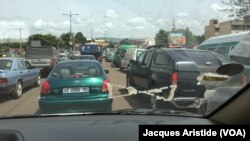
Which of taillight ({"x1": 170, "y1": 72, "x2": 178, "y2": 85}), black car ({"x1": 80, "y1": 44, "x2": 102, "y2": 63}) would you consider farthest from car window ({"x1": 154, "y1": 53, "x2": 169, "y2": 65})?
black car ({"x1": 80, "y1": 44, "x2": 102, "y2": 63})

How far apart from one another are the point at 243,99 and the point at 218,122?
0.26 m

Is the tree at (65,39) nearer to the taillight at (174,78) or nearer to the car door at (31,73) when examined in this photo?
the car door at (31,73)

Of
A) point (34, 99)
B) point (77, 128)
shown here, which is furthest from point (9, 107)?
point (77, 128)

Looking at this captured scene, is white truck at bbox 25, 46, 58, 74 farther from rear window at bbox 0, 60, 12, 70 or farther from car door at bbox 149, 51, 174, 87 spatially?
car door at bbox 149, 51, 174, 87

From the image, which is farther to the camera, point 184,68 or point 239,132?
point 184,68

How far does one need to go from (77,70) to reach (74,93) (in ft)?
3.09

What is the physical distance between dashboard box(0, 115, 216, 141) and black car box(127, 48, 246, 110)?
5.30 metres

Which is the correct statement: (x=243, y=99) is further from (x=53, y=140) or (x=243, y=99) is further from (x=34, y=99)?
(x=34, y=99)

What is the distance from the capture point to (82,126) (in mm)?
3270

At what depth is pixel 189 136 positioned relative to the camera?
303cm

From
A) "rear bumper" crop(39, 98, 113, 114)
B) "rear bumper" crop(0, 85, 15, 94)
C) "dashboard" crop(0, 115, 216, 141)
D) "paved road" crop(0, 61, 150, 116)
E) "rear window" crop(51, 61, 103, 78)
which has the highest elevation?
"dashboard" crop(0, 115, 216, 141)

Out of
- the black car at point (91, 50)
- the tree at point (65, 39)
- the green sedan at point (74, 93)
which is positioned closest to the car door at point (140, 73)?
A: the green sedan at point (74, 93)

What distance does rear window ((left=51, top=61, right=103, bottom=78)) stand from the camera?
1067 cm

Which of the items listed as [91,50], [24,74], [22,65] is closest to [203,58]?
[24,74]
